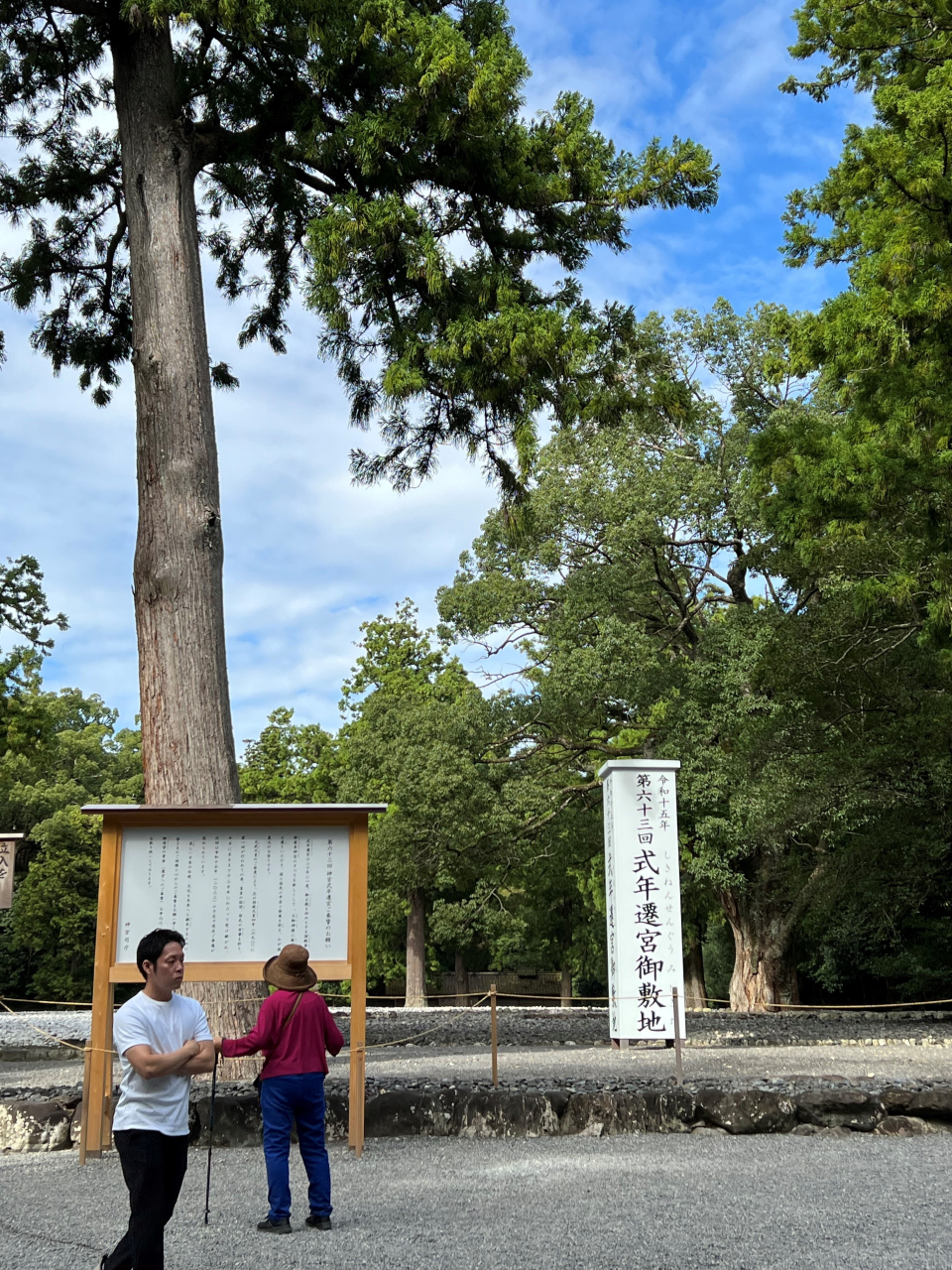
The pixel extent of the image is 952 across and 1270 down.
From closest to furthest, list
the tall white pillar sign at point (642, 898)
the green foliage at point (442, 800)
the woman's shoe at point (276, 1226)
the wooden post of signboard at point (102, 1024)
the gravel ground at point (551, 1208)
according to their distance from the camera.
Answer: the gravel ground at point (551, 1208), the woman's shoe at point (276, 1226), the wooden post of signboard at point (102, 1024), the tall white pillar sign at point (642, 898), the green foliage at point (442, 800)

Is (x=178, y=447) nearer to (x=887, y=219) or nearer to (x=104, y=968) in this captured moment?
(x=104, y=968)

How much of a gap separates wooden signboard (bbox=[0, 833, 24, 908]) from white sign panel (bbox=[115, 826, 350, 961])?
242 inches

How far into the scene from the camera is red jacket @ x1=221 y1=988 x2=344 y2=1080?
174 inches

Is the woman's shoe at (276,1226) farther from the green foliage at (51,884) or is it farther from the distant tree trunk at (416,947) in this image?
the green foliage at (51,884)

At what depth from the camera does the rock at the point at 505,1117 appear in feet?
21.1

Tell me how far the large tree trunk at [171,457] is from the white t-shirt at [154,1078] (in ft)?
12.1

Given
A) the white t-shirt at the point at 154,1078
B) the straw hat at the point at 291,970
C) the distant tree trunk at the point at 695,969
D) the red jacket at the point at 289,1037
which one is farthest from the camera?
the distant tree trunk at the point at 695,969

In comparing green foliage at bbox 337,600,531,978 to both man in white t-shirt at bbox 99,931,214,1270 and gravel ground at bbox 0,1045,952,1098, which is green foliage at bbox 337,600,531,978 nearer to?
gravel ground at bbox 0,1045,952,1098

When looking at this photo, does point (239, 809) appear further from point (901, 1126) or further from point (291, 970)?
point (901, 1126)

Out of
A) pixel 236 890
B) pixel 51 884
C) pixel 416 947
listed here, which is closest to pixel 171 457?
pixel 236 890

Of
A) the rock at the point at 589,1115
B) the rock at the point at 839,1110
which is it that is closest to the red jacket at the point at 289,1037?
the rock at the point at 589,1115

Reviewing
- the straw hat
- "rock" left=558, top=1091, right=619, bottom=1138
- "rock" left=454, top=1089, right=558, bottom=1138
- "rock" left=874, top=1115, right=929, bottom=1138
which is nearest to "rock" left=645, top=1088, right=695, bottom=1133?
"rock" left=558, top=1091, right=619, bottom=1138

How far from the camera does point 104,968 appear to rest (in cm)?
598

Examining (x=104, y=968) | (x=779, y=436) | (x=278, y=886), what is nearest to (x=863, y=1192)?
(x=278, y=886)
